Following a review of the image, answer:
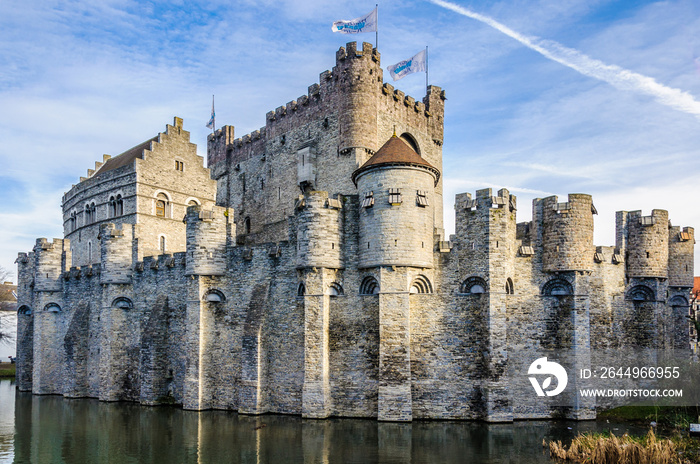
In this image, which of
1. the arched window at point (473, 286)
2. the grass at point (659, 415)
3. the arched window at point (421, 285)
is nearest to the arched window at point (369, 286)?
the arched window at point (421, 285)

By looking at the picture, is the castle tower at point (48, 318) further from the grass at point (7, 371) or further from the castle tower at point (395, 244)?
the castle tower at point (395, 244)

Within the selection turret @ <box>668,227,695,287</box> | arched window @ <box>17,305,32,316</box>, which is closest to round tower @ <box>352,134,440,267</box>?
turret @ <box>668,227,695,287</box>

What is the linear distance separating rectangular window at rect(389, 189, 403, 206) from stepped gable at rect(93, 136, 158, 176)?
2401 centimetres

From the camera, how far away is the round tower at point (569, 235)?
25.3 meters

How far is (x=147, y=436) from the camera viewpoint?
22.4 meters

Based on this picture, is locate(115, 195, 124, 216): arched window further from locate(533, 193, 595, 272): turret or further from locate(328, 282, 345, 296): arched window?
locate(533, 193, 595, 272): turret

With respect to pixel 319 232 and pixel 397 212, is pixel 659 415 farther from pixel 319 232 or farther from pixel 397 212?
pixel 319 232

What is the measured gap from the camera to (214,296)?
94.6 feet

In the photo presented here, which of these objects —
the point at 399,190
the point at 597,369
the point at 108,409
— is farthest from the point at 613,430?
the point at 108,409

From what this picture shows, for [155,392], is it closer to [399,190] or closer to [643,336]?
[399,190]

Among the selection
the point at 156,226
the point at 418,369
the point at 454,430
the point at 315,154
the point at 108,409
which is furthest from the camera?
the point at 156,226

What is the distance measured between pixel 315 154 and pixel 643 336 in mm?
19743

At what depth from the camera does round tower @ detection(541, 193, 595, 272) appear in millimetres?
25312

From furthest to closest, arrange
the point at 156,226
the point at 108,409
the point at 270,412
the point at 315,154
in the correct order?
the point at 156,226, the point at 315,154, the point at 108,409, the point at 270,412
